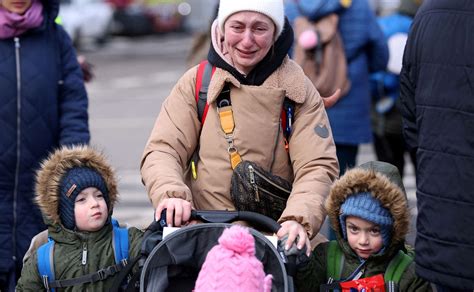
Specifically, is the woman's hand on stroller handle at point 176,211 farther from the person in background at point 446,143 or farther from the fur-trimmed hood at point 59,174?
the person in background at point 446,143

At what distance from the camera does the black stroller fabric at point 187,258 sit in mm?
4223

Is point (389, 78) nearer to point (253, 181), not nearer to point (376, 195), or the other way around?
point (376, 195)

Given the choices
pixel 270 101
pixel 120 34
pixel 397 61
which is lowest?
pixel 120 34

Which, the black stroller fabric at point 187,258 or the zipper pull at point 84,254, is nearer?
the black stroller fabric at point 187,258

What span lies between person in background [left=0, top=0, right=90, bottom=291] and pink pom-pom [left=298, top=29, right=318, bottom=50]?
6.57 feet

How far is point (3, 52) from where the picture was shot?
5832 mm

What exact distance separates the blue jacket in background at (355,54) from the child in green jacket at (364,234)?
2993 millimetres

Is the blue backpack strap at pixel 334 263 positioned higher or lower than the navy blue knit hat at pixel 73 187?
lower

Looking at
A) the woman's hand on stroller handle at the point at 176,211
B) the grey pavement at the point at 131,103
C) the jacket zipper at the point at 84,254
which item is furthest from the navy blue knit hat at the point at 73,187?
the woman's hand on stroller handle at the point at 176,211

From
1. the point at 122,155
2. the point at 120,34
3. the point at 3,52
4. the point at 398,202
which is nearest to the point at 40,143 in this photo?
the point at 3,52

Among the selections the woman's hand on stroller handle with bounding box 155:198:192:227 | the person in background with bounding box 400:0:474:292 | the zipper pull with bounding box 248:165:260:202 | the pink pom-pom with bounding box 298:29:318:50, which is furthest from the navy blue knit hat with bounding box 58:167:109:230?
the pink pom-pom with bounding box 298:29:318:50

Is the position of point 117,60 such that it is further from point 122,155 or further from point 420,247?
point 420,247

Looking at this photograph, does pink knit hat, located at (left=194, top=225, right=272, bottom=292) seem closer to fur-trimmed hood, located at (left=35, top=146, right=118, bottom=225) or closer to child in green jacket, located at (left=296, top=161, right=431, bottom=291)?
child in green jacket, located at (left=296, top=161, right=431, bottom=291)

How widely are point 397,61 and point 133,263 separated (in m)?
4.64
